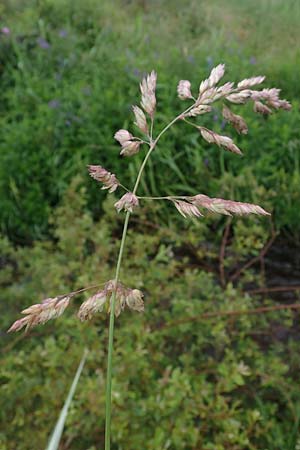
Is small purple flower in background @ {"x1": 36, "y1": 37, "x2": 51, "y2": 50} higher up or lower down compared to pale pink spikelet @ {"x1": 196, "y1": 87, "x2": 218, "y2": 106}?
lower down

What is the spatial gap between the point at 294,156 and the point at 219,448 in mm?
2035

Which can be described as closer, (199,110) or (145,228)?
(199,110)

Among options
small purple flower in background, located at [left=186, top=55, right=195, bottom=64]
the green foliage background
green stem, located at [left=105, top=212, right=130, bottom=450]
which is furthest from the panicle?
small purple flower in background, located at [left=186, top=55, right=195, bottom=64]

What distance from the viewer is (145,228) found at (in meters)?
2.66

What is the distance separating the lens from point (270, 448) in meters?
1.75

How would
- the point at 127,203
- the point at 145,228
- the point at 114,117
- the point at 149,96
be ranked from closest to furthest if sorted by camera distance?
the point at 127,203 < the point at 149,96 < the point at 145,228 < the point at 114,117

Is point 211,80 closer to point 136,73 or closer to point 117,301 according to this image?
point 117,301

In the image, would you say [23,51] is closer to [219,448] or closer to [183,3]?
[183,3]

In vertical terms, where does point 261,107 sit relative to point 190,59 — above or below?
above

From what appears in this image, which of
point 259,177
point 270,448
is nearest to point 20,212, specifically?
point 259,177

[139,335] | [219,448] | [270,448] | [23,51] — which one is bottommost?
[270,448]

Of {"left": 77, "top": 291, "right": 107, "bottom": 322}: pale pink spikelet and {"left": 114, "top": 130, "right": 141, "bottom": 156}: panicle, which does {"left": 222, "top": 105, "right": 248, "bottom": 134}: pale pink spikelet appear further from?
{"left": 77, "top": 291, "right": 107, "bottom": 322}: pale pink spikelet

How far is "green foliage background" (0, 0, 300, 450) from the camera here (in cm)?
169

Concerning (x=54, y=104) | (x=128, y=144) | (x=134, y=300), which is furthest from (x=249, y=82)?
(x=54, y=104)
